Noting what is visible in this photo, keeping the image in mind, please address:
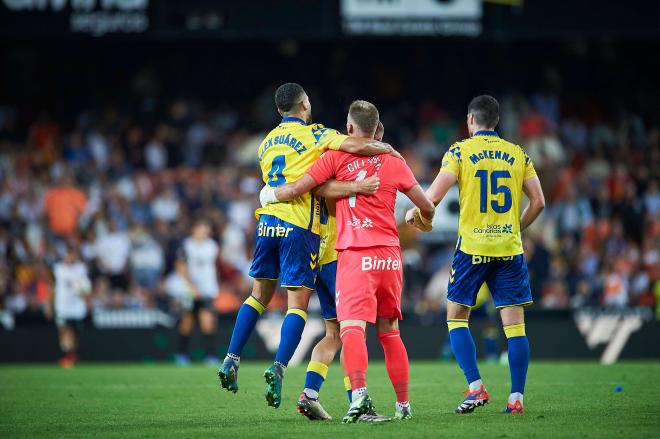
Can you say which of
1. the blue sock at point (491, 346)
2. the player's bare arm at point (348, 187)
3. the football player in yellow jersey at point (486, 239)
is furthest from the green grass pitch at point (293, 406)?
the blue sock at point (491, 346)

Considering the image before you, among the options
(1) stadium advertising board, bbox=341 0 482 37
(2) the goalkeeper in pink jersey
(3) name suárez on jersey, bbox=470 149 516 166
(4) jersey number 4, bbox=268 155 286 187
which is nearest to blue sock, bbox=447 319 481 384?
(2) the goalkeeper in pink jersey

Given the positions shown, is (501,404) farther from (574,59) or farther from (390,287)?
(574,59)

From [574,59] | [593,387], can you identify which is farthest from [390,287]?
[574,59]

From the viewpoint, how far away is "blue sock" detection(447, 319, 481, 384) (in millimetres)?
8555

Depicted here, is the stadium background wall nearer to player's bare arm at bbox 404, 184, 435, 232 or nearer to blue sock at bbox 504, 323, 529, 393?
blue sock at bbox 504, 323, 529, 393

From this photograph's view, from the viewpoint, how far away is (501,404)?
9258 mm

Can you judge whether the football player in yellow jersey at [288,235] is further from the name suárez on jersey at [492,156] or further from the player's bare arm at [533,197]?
the player's bare arm at [533,197]

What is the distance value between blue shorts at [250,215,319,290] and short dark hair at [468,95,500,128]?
1.63 meters

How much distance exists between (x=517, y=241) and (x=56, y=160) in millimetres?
15071

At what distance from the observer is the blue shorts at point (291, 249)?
852 centimetres

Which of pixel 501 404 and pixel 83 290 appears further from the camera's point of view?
pixel 83 290

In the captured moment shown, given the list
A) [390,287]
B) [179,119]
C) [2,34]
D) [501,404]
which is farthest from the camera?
[179,119]

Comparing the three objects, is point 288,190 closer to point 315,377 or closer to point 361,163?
point 361,163

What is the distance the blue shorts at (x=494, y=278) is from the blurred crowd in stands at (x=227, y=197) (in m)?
9.81
